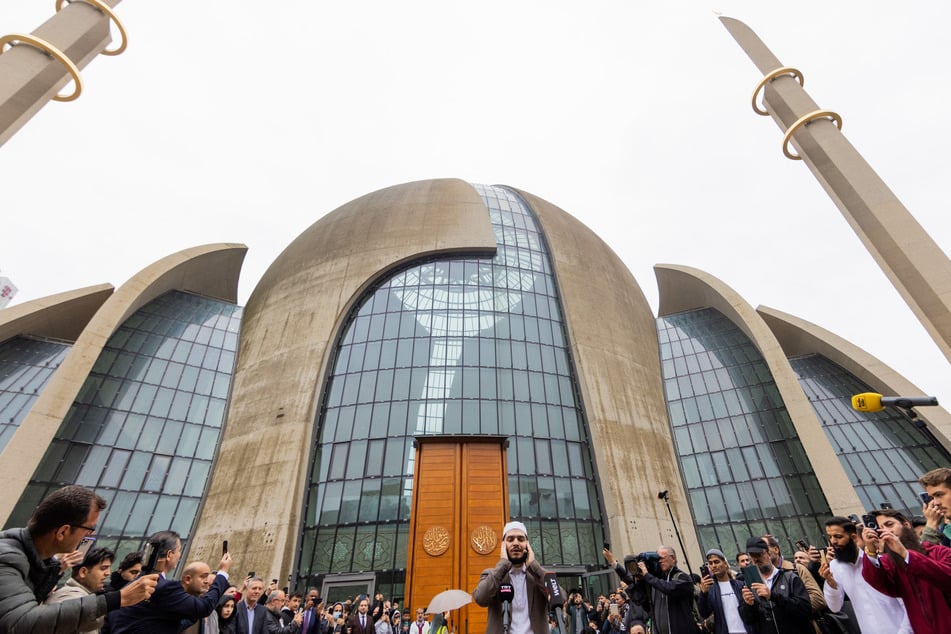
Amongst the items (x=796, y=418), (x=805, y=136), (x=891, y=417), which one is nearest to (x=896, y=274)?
(x=805, y=136)

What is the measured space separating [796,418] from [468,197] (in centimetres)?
1893

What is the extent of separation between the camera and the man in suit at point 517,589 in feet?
11.8

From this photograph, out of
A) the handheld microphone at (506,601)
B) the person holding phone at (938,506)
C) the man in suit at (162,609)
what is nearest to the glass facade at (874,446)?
the person holding phone at (938,506)

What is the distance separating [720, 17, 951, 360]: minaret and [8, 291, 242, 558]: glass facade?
23.1 metres

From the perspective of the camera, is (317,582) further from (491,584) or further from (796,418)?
(796,418)

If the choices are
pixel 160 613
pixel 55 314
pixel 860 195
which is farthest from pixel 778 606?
pixel 55 314

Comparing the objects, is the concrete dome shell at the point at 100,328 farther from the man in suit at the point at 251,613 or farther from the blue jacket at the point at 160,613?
the blue jacket at the point at 160,613

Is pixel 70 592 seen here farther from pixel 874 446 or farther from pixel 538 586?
pixel 874 446

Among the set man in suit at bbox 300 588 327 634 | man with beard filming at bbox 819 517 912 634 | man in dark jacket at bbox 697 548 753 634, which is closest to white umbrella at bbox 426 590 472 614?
man in suit at bbox 300 588 327 634

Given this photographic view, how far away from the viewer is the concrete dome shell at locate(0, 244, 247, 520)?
15.1 m

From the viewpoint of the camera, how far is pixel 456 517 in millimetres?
15312

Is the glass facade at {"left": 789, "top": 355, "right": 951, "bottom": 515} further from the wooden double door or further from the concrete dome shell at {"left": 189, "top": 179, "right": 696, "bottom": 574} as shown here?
the wooden double door

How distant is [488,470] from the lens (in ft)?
53.8

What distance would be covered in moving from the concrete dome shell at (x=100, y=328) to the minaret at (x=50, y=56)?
1070 centimetres
